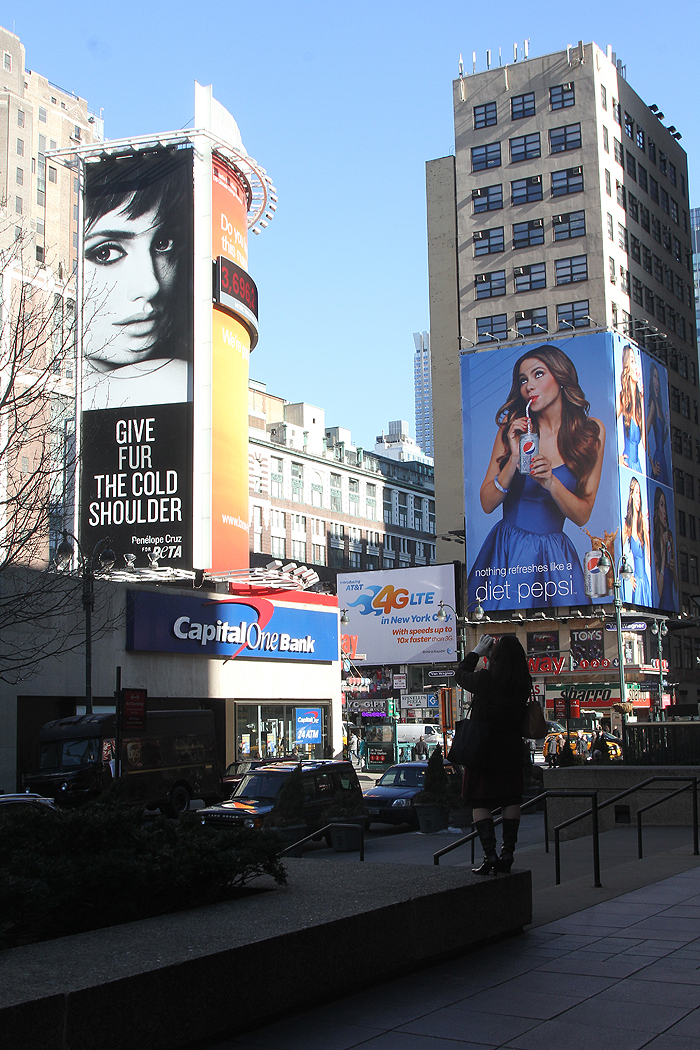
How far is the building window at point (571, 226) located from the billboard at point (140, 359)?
135 feet

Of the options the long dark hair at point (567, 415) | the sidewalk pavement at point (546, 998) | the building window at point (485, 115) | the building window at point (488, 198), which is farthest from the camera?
the building window at point (485, 115)

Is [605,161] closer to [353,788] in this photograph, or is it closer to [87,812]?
[353,788]

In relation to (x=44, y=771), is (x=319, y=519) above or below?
above

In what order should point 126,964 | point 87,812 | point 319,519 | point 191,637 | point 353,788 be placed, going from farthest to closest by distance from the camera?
point 319,519, point 191,637, point 353,788, point 87,812, point 126,964

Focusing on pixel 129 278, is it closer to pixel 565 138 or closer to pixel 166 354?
pixel 166 354

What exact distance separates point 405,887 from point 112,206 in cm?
4098

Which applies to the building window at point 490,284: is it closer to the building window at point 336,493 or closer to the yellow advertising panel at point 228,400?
the yellow advertising panel at point 228,400

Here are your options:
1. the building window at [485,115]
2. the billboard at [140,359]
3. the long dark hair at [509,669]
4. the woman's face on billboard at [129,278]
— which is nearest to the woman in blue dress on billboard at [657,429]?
the building window at [485,115]

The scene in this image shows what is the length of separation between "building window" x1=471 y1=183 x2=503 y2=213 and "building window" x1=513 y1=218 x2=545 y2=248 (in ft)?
8.48

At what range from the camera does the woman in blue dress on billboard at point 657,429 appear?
73500 mm

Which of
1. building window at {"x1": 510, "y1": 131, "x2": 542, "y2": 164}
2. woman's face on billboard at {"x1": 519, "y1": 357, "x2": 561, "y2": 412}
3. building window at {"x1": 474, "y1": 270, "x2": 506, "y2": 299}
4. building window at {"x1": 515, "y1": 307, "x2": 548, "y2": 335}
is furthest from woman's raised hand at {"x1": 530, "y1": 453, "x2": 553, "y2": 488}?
building window at {"x1": 510, "y1": 131, "x2": 542, "y2": 164}

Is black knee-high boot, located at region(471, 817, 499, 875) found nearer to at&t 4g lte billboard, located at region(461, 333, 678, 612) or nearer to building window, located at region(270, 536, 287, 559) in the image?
at&t 4g lte billboard, located at region(461, 333, 678, 612)

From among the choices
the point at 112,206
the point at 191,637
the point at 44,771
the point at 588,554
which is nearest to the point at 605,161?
the point at 588,554

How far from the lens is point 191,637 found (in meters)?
42.0
